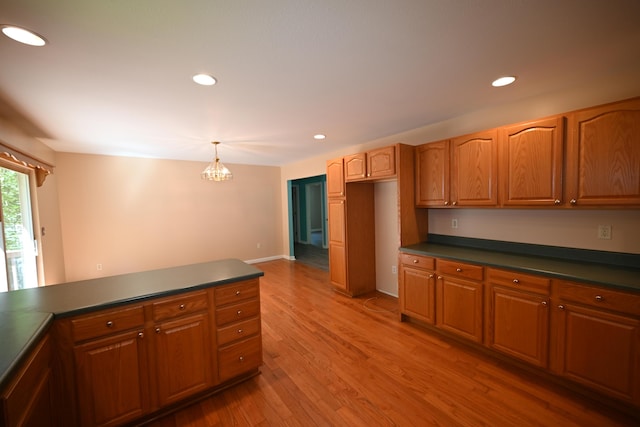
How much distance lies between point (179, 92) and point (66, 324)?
1740mm

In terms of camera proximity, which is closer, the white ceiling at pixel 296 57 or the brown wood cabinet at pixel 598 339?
the white ceiling at pixel 296 57

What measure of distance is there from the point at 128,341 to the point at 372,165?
2907 millimetres

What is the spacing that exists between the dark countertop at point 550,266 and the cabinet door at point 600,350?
21 centimetres

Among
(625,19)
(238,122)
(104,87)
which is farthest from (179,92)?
(625,19)

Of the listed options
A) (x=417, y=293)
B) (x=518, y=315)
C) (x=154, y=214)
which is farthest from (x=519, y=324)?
(x=154, y=214)

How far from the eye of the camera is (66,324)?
1.42m

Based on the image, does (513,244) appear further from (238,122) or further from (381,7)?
(238,122)

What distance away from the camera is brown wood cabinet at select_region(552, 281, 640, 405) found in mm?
1604

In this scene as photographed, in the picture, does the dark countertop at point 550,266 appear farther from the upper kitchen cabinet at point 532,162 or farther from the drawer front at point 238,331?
the drawer front at point 238,331

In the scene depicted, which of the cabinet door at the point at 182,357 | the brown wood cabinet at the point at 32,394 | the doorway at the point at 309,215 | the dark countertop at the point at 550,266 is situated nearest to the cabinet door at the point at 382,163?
the dark countertop at the point at 550,266

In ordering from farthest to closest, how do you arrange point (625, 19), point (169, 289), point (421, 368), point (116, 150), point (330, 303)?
point (116, 150) → point (330, 303) → point (421, 368) → point (169, 289) → point (625, 19)

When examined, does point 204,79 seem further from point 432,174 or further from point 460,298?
point 460,298

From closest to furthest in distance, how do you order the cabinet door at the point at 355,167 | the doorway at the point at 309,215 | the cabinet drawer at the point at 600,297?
1. the cabinet drawer at the point at 600,297
2. the cabinet door at the point at 355,167
3. the doorway at the point at 309,215

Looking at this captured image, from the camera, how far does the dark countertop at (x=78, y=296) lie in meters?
1.11
